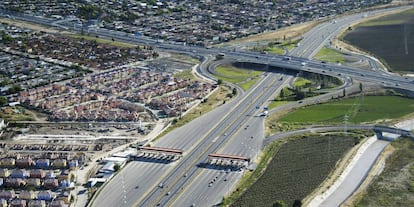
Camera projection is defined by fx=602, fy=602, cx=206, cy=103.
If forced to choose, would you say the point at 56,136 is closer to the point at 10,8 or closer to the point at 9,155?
the point at 9,155

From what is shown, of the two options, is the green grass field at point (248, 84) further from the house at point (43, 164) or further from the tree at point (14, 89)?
the house at point (43, 164)

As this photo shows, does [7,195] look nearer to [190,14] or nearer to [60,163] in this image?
[60,163]

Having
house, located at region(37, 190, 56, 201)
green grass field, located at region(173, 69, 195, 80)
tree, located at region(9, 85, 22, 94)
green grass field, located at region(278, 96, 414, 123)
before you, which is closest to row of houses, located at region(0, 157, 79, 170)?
house, located at region(37, 190, 56, 201)

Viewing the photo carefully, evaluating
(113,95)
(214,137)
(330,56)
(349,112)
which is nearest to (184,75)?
(113,95)

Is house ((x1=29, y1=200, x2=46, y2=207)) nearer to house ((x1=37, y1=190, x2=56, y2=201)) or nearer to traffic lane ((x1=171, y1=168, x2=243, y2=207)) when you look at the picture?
house ((x1=37, y1=190, x2=56, y2=201))

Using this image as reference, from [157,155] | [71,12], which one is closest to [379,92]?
[157,155]

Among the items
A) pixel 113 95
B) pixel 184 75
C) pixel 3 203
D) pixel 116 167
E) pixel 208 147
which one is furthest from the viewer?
pixel 184 75
